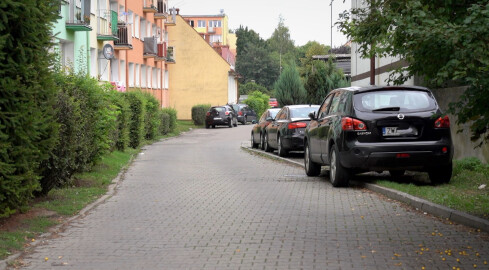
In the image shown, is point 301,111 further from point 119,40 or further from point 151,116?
point 119,40

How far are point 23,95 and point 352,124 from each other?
6.05 metres

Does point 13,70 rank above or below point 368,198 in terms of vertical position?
above

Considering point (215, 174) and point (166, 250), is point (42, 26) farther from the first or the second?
point (215, 174)

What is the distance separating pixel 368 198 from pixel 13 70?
6.00m

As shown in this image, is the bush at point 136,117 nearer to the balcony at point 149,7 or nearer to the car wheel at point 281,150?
the car wheel at point 281,150

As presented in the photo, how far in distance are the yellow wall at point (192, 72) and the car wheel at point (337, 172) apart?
56.7m

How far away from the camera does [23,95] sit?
29.0 feet

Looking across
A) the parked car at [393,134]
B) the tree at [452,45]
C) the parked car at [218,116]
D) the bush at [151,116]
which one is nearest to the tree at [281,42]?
the parked car at [218,116]

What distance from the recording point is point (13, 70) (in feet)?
28.7

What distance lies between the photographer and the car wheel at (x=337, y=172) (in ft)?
44.5

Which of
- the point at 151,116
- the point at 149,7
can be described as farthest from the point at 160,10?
the point at 151,116

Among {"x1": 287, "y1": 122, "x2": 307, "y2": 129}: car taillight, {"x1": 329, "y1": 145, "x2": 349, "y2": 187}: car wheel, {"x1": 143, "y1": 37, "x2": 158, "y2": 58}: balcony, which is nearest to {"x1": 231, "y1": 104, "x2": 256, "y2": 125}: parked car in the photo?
{"x1": 143, "y1": 37, "x2": 158, "y2": 58}: balcony

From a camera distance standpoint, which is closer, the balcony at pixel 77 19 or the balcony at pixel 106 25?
the balcony at pixel 77 19

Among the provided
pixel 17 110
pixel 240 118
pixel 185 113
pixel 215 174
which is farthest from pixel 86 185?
pixel 185 113
